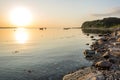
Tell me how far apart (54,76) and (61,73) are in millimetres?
1875

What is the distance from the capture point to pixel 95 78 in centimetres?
2183

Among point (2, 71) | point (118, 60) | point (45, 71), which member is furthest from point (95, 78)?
point (2, 71)

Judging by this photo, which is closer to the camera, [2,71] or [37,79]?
[37,79]

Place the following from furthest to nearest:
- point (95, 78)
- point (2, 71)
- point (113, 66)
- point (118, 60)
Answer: point (118, 60), point (2, 71), point (113, 66), point (95, 78)

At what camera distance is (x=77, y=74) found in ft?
83.6

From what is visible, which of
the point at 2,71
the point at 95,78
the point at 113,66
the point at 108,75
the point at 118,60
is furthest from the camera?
the point at 118,60

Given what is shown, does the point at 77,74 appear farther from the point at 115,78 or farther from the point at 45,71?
the point at 45,71

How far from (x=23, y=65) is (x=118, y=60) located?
17.8 meters

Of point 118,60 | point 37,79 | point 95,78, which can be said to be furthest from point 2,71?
point 118,60

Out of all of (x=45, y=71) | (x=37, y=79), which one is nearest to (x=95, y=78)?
(x=37, y=79)

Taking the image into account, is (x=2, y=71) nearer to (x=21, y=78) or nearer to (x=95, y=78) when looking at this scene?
(x=21, y=78)

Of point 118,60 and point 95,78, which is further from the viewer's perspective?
point 118,60

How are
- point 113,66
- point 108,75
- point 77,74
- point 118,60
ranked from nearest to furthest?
point 108,75, point 77,74, point 113,66, point 118,60

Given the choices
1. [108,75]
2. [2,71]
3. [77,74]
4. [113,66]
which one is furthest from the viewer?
[2,71]
